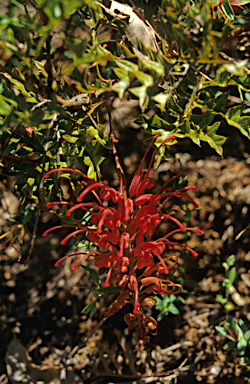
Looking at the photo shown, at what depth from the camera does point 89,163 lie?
710 mm

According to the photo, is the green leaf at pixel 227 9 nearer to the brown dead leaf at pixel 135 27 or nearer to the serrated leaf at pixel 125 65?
the brown dead leaf at pixel 135 27

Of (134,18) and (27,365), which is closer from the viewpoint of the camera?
(134,18)

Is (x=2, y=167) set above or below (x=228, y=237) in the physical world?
above

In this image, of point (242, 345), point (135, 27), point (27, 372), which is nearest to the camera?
point (135, 27)

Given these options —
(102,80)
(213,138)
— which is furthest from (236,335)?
(102,80)

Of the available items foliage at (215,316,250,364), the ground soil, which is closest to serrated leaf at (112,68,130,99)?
the ground soil

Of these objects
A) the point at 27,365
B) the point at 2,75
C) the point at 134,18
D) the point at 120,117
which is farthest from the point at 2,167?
the point at 27,365

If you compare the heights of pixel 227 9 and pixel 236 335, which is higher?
pixel 227 9

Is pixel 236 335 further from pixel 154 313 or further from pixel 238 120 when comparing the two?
pixel 238 120

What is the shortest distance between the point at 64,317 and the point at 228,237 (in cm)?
85

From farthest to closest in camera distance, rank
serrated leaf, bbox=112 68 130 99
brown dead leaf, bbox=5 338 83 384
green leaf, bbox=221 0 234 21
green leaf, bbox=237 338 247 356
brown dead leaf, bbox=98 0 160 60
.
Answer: brown dead leaf, bbox=5 338 83 384, green leaf, bbox=237 338 247 356, green leaf, bbox=221 0 234 21, brown dead leaf, bbox=98 0 160 60, serrated leaf, bbox=112 68 130 99

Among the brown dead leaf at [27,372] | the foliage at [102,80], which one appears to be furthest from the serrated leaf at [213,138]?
the brown dead leaf at [27,372]

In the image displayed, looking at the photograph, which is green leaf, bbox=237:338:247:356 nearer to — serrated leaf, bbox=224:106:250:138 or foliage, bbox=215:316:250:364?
foliage, bbox=215:316:250:364

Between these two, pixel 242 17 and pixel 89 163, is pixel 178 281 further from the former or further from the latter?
pixel 242 17
